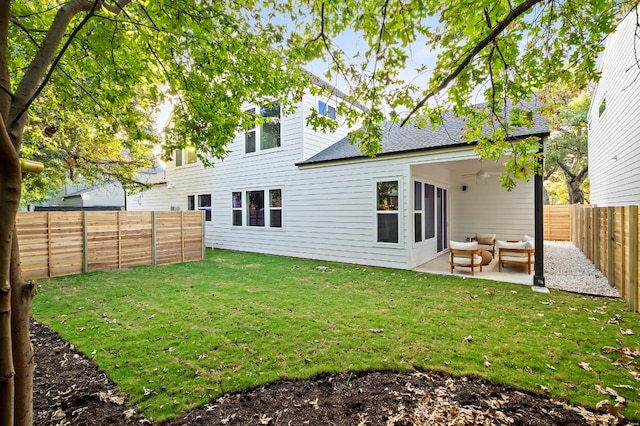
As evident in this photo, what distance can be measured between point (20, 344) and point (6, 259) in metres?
0.51

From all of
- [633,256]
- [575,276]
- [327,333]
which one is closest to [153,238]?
[327,333]

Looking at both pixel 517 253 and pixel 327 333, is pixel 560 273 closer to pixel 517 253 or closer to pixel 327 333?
pixel 517 253

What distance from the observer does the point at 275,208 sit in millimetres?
11312

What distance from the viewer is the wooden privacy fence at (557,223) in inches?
576

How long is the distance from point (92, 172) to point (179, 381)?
33.6 feet

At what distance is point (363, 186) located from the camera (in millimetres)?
9023

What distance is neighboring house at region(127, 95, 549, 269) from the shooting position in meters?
8.37

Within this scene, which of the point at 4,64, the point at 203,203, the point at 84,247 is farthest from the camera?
the point at 203,203

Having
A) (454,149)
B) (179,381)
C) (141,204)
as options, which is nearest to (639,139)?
(454,149)

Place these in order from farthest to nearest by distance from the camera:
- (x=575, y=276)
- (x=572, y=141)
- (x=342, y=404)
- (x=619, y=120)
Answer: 1. (x=572, y=141)
2. (x=619, y=120)
3. (x=575, y=276)
4. (x=342, y=404)

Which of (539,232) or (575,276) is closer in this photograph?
(539,232)

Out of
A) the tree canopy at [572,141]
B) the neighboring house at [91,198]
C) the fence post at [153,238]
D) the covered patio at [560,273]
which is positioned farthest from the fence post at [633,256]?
the neighboring house at [91,198]

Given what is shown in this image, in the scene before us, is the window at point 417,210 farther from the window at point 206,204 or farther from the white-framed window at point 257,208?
the window at point 206,204

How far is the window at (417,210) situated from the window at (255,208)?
586 centimetres
